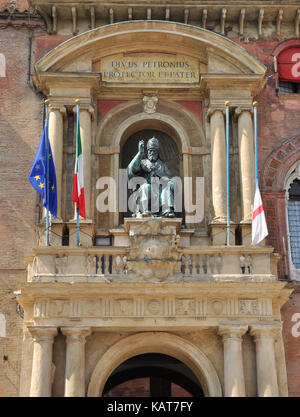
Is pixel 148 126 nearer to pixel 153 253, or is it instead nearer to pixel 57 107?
pixel 57 107

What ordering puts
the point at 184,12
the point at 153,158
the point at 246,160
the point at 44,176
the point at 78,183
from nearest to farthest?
the point at 78,183 → the point at 44,176 → the point at 246,160 → the point at 153,158 → the point at 184,12

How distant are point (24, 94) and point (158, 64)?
3.72m

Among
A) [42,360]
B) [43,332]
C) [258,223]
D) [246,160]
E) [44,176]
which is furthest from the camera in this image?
[246,160]

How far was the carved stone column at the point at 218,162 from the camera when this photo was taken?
1822 cm

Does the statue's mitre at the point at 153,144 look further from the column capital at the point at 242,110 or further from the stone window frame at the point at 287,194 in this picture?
the stone window frame at the point at 287,194

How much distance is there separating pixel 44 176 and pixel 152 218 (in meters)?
2.78

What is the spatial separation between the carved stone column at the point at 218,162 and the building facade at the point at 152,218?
0.13ft

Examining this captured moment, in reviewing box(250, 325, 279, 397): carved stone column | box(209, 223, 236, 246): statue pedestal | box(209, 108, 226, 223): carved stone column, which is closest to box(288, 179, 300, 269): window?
box(209, 223, 236, 246): statue pedestal

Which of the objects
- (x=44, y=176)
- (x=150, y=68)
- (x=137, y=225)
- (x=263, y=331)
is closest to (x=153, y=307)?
(x=137, y=225)

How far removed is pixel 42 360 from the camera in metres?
15.7

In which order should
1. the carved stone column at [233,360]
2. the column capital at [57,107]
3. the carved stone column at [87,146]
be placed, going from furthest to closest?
the column capital at [57,107] < the carved stone column at [87,146] < the carved stone column at [233,360]

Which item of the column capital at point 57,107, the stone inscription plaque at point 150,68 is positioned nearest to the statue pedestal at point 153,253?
the column capital at point 57,107

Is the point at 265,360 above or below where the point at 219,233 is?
below

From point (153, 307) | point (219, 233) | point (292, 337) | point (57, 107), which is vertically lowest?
point (292, 337)
